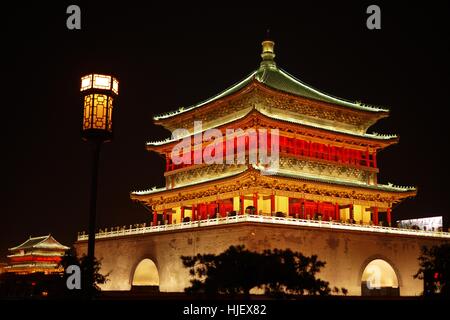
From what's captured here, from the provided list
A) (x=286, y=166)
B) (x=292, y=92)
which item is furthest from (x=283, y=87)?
(x=286, y=166)

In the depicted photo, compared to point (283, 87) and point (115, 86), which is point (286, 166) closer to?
point (283, 87)

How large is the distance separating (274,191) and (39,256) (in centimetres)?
3520

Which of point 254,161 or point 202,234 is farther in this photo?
point 254,161

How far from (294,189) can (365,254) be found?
5710mm

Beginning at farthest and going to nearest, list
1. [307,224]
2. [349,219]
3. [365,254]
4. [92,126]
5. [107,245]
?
[107,245] → [349,219] → [365,254] → [307,224] → [92,126]

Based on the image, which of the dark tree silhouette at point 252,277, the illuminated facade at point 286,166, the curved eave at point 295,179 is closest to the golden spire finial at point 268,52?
the illuminated facade at point 286,166

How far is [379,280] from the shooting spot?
36.8m

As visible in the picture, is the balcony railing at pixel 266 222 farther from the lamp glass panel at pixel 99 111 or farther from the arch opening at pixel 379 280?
the lamp glass panel at pixel 99 111

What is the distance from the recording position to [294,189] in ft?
116

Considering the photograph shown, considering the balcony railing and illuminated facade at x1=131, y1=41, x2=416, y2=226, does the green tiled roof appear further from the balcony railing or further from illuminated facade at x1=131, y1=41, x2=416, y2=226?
the balcony railing

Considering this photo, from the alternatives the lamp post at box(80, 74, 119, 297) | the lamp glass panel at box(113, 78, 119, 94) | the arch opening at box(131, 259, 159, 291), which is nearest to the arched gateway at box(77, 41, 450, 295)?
the arch opening at box(131, 259, 159, 291)
